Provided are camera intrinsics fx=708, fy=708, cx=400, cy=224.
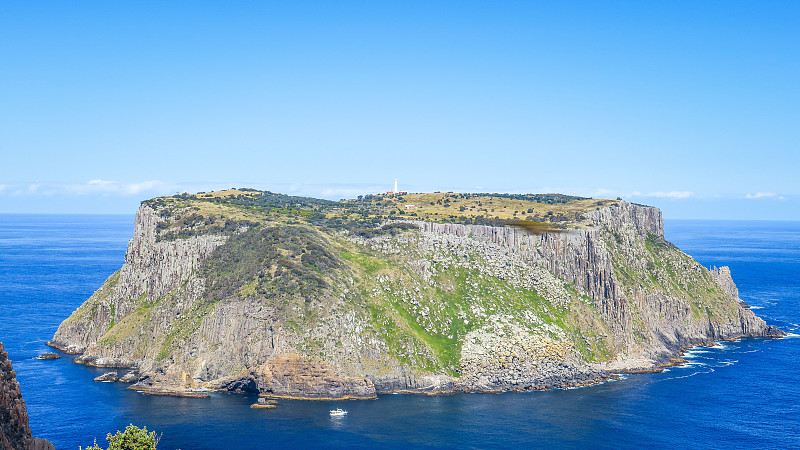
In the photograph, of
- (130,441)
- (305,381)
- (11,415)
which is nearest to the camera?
(11,415)

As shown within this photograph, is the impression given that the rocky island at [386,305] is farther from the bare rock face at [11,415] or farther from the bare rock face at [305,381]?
the bare rock face at [11,415]

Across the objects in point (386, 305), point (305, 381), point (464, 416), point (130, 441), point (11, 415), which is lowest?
point (464, 416)

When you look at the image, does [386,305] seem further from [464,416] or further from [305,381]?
[464,416]

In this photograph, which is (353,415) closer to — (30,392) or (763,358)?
(30,392)

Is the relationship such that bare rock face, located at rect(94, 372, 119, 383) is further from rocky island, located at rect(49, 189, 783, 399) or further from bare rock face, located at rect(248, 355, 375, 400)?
bare rock face, located at rect(248, 355, 375, 400)

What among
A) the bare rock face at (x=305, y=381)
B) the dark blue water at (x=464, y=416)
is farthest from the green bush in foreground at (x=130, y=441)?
the bare rock face at (x=305, y=381)

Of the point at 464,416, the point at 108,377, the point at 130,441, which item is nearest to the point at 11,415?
the point at 130,441

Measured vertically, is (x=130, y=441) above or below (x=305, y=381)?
above
